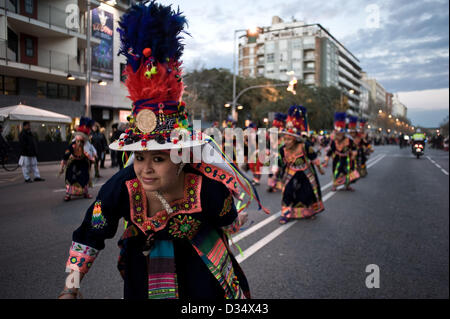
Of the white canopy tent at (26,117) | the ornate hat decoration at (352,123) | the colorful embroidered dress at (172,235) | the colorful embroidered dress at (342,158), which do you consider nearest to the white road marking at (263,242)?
the colorful embroidered dress at (172,235)

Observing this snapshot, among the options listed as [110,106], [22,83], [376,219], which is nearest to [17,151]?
[22,83]

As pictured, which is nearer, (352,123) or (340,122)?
(340,122)

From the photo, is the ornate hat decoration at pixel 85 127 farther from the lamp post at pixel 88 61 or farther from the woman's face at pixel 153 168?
the woman's face at pixel 153 168

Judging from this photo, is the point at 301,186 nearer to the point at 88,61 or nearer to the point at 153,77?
the point at 153,77

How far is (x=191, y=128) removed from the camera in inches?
71.9

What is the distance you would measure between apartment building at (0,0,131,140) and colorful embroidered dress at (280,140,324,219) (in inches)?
219

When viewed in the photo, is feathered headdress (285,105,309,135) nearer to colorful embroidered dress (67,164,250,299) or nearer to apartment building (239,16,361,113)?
colorful embroidered dress (67,164,250,299)

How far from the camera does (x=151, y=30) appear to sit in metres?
1.42

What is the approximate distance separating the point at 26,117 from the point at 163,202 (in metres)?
0.97

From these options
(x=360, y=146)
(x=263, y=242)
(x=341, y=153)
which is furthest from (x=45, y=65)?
(x=360, y=146)

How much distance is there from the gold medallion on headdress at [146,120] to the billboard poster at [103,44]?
0.23 m

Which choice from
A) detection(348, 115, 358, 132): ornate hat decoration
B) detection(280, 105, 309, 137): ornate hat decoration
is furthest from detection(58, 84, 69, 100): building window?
detection(348, 115, 358, 132): ornate hat decoration

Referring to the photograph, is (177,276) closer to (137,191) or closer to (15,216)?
(137,191)
